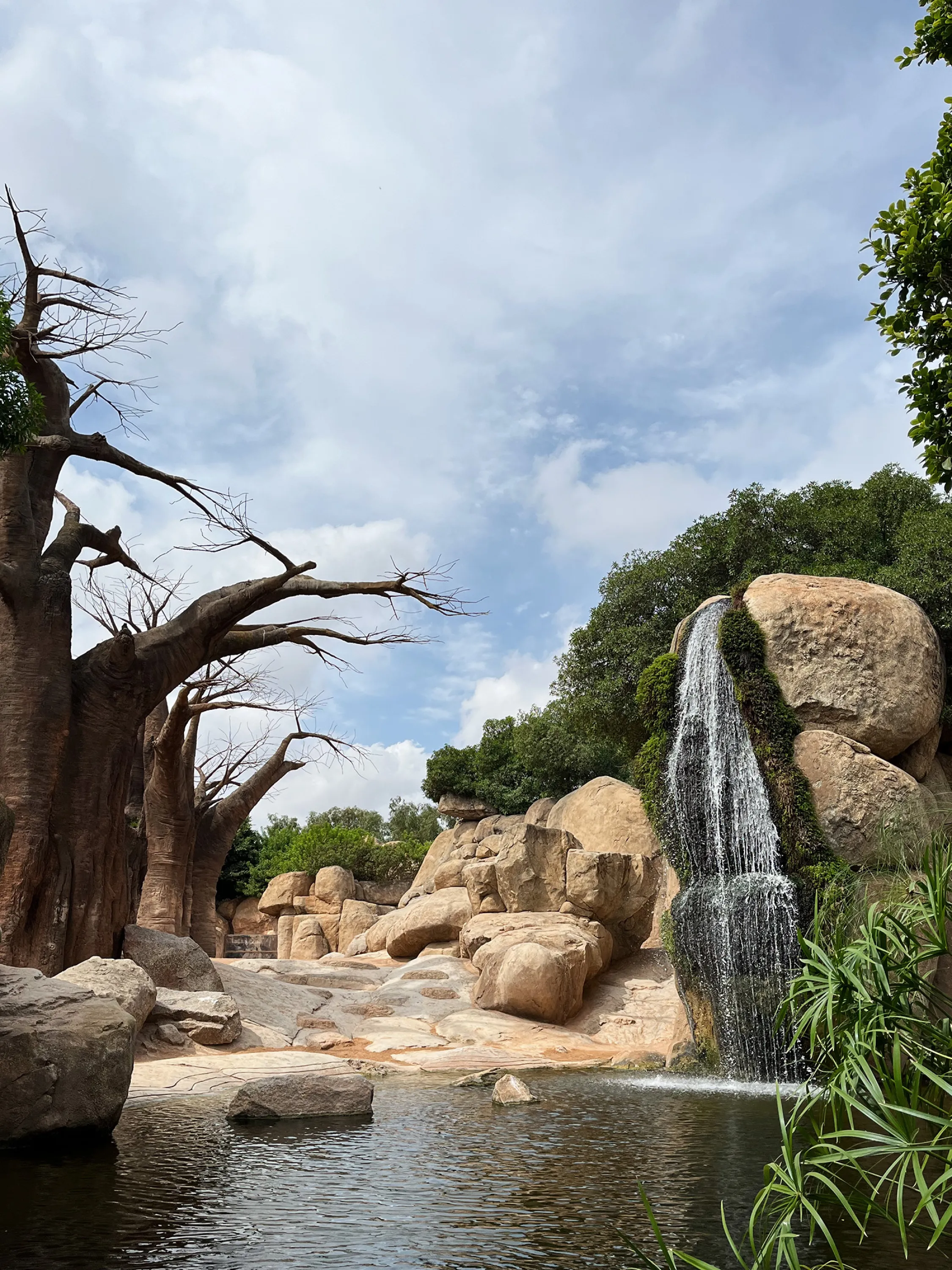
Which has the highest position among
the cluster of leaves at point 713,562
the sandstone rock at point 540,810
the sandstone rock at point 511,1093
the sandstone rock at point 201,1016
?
the cluster of leaves at point 713,562

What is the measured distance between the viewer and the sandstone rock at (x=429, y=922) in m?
22.9

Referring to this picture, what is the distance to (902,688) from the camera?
52.1 feet

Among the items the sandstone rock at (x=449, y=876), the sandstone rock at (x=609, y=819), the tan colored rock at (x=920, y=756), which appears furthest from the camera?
the sandstone rock at (x=449, y=876)

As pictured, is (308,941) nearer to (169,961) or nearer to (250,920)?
(250,920)

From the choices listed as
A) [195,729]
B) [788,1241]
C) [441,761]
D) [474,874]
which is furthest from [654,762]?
[441,761]

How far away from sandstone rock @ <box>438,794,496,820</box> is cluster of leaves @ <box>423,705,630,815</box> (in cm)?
24

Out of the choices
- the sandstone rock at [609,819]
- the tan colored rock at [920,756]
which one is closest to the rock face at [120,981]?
the tan colored rock at [920,756]

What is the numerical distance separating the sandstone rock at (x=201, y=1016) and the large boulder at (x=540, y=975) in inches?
188

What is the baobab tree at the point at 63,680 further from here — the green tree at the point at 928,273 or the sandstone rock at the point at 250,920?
the sandstone rock at the point at 250,920

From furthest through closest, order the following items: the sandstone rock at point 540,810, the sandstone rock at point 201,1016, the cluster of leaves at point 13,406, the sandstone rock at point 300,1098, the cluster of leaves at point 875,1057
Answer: the sandstone rock at point 540,810 < the sandstone rock at point 201,1016 < the sandstone rock at point 300,1098 < the cluster of leaves at point 13,406 < the cluster of leaves at point 875,1057

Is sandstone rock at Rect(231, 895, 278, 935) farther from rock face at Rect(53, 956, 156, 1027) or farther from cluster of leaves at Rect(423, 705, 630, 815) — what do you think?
rock face at Rect(53, 956, 156, 1027)

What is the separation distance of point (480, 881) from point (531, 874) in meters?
1.59

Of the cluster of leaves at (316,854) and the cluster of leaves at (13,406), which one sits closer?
the cluster of leaves at (13,406)

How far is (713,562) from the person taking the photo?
88.9 feet
